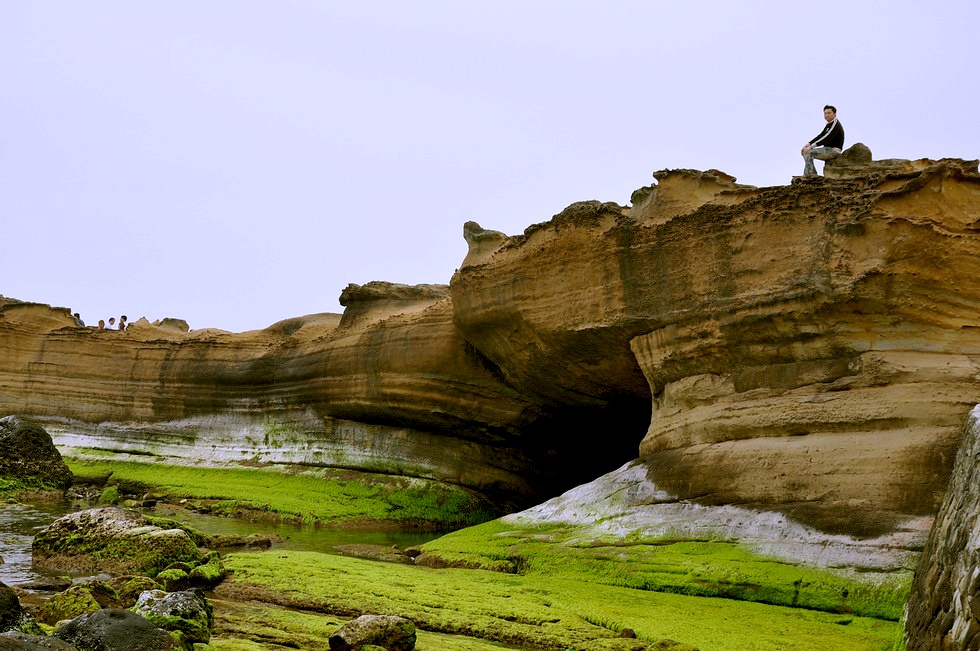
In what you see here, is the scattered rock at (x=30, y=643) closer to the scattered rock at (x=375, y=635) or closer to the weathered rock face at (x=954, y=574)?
the scattered rock at (x=375, y=635)

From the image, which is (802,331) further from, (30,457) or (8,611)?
(30,457)

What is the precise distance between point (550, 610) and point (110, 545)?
19.3 ft

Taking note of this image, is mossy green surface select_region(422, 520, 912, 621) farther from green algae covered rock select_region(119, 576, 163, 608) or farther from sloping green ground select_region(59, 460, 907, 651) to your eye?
green algae covered rock select_region(119, 576, 163, 608)

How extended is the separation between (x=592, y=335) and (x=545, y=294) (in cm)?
132

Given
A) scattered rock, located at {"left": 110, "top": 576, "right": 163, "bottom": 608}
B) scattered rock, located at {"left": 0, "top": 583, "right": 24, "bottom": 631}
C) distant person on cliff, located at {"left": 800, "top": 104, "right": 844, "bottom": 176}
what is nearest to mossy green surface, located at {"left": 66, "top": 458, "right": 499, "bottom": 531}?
scattered rock, located at {"left": 110, "top": 576, "right": 163, "bottom": 608}

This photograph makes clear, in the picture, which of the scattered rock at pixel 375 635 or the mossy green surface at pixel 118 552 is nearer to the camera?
the scattered rock at pixel 375 635

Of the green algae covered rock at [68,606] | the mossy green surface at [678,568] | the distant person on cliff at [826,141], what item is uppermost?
the distant person on cliff at [826,141]

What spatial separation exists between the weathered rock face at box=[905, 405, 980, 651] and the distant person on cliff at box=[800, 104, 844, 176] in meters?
6.79

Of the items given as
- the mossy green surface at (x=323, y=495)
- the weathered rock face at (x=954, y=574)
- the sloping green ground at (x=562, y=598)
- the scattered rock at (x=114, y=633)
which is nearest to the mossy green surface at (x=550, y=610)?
the sloping green ground at (x=562, y=598)

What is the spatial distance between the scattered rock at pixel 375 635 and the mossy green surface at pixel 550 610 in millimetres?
282

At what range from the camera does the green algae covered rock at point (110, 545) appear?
37.8 ft

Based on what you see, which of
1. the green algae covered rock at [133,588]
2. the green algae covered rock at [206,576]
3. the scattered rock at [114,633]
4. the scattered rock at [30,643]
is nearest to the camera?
the scattered rock at [30,643]

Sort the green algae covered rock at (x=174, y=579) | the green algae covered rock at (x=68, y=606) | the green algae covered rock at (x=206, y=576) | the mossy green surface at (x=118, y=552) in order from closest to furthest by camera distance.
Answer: the green algae covered rock at (x=68, y=606)
the green algae covered rock at (x=174, y=579)
the green algae covered rock at (x=206, y=576)
the mossy green surface at (x=118, y=552)

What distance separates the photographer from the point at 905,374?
11984 millimetres
